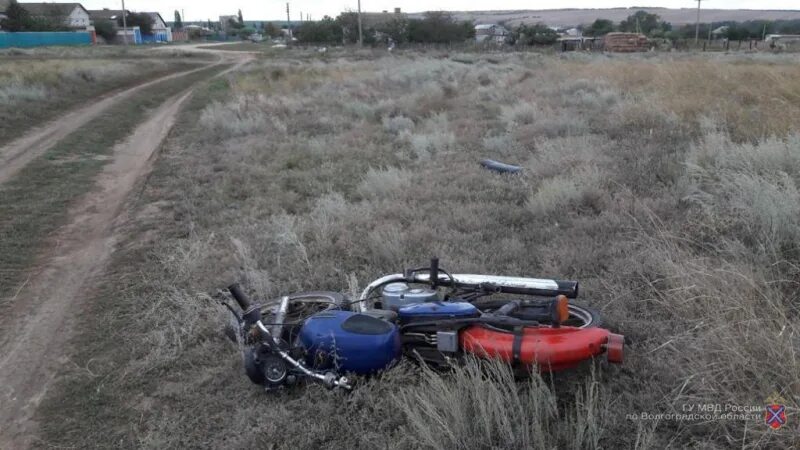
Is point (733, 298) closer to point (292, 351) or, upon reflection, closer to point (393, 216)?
point (292, 351)

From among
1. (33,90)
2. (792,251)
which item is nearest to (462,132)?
(792,251)

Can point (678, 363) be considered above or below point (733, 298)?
below

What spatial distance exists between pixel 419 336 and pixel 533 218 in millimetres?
3027

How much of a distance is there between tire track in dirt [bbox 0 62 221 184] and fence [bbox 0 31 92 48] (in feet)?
184

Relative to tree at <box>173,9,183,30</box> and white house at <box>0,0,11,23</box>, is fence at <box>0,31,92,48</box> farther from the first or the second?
tree at <box>173,9,183,30</box>

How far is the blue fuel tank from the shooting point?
11.2 ft

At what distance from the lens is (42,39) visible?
71.0 meters

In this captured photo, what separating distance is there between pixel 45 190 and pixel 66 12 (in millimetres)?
105108

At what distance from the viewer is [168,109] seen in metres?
21.3

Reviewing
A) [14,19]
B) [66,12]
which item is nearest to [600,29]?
[14,19]

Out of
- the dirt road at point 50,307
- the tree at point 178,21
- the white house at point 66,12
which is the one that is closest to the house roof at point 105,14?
the white house at point 66,12

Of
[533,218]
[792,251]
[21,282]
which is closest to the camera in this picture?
[792,251]

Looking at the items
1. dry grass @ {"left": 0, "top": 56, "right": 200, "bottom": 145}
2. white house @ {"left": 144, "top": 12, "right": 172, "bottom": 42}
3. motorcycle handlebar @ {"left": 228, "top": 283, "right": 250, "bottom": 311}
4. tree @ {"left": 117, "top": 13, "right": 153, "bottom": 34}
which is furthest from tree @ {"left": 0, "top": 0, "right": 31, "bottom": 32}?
motorcycle handlebar @ {"left": 228, "top": 283, "right": 250, "bottom": 311}

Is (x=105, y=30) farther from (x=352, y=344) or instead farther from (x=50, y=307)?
(x=352, y=344)
